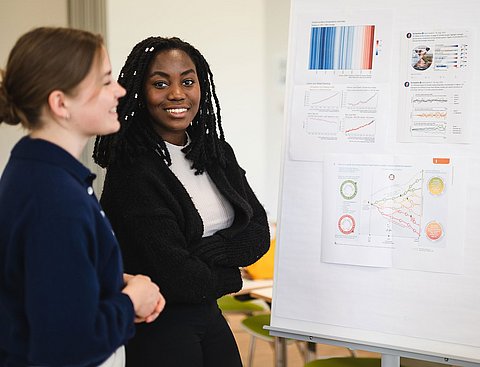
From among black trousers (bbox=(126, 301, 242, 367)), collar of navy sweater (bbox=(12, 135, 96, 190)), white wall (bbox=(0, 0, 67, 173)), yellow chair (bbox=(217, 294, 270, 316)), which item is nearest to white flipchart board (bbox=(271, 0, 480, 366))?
black trousers (bbox=(126, 301, 242, 367))

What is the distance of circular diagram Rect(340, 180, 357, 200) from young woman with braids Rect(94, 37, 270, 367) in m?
0.28

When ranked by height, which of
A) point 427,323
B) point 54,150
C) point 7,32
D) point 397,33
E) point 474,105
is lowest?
point 427,323

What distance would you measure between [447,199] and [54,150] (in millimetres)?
1139

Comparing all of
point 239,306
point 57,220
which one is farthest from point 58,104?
point 239,306

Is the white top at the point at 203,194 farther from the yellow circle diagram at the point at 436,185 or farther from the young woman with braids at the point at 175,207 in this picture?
the yellow circle diagram at the point at 436,185

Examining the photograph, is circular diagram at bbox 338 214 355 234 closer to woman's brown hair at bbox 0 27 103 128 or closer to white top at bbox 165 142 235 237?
white top at bbox 165 142 235 237

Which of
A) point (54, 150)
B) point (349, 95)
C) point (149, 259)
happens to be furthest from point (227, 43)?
point (54, 150)

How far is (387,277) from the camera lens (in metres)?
2.09

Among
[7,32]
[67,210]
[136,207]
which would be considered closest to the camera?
[67,210]

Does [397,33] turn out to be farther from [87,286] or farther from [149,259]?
[87,286]

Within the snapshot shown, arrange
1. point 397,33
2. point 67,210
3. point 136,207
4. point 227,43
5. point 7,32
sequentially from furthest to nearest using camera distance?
point 227,43, point 7,32, point 397,33, point 136,207, point 67,210

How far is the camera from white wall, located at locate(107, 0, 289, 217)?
14.0 feet

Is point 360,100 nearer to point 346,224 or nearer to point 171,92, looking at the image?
point 346,224

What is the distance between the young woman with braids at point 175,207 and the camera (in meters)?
1.94
